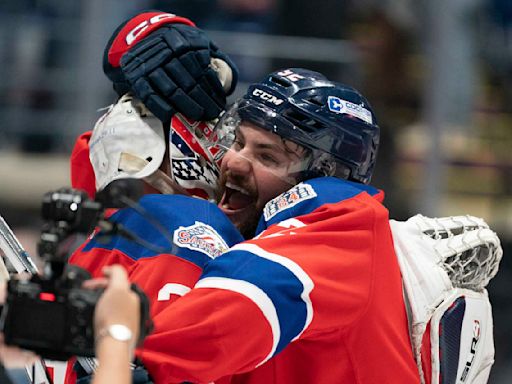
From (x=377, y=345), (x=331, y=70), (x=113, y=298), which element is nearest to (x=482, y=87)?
(x=331, y=70)

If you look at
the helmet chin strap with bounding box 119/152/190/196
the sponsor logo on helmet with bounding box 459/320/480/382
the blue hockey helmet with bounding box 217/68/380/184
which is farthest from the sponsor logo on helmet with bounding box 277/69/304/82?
the sponsor logo on helmet with bounding box 459/320/480/382

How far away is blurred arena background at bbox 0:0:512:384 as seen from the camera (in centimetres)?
630

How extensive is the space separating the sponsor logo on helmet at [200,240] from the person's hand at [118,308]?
639 millimetres

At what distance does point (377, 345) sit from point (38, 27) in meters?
4.54

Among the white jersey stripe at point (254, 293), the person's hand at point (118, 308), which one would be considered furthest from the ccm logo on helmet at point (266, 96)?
the person's hand at point (118, 308)

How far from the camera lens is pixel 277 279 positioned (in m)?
2.20

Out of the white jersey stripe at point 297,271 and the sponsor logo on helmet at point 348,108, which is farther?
the sponsor logo on helmet at point 348,108

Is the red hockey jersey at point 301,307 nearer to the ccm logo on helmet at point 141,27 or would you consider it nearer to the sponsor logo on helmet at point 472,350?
the sponsor logo on helmet at point 472,350

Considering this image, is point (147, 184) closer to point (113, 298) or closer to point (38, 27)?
point (113, 298)

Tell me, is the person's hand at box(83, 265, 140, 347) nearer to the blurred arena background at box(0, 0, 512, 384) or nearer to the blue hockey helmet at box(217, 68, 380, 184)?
the blue hockey helmet at box(217, 68, 380, 184)

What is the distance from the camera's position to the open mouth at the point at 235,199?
264cm

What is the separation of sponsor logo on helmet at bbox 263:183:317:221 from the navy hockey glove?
361 mm

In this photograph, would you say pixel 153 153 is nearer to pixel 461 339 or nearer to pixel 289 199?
pixel 289 199

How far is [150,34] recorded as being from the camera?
9.39ft
